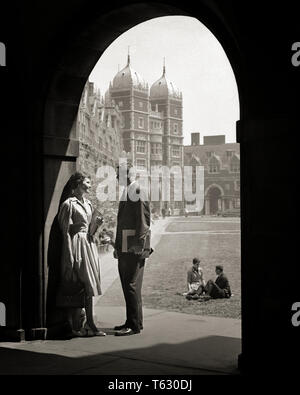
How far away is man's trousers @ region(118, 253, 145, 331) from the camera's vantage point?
20.9ft

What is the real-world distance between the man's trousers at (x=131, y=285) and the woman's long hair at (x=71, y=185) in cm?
82

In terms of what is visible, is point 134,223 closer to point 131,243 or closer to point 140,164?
point 131,243

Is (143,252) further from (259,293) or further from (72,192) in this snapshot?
(259,293)

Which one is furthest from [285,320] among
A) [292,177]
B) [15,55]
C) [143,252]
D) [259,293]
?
[15,55]

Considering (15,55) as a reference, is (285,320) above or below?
below

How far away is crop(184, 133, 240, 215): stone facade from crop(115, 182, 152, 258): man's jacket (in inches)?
1237

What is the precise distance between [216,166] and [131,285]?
34.9 metres

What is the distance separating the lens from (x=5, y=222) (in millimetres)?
6242

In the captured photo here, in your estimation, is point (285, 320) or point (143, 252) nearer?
point (285, 320)

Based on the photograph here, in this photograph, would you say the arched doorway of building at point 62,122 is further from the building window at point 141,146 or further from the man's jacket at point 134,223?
the building window at point 141,146

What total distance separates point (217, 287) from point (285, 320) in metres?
5.82

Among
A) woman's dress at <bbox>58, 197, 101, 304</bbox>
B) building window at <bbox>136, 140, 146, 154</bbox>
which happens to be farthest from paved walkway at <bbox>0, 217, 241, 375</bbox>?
building window at <bbox>136, 140, 146, 154</bbox>

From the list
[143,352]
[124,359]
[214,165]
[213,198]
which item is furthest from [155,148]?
[124,359]
